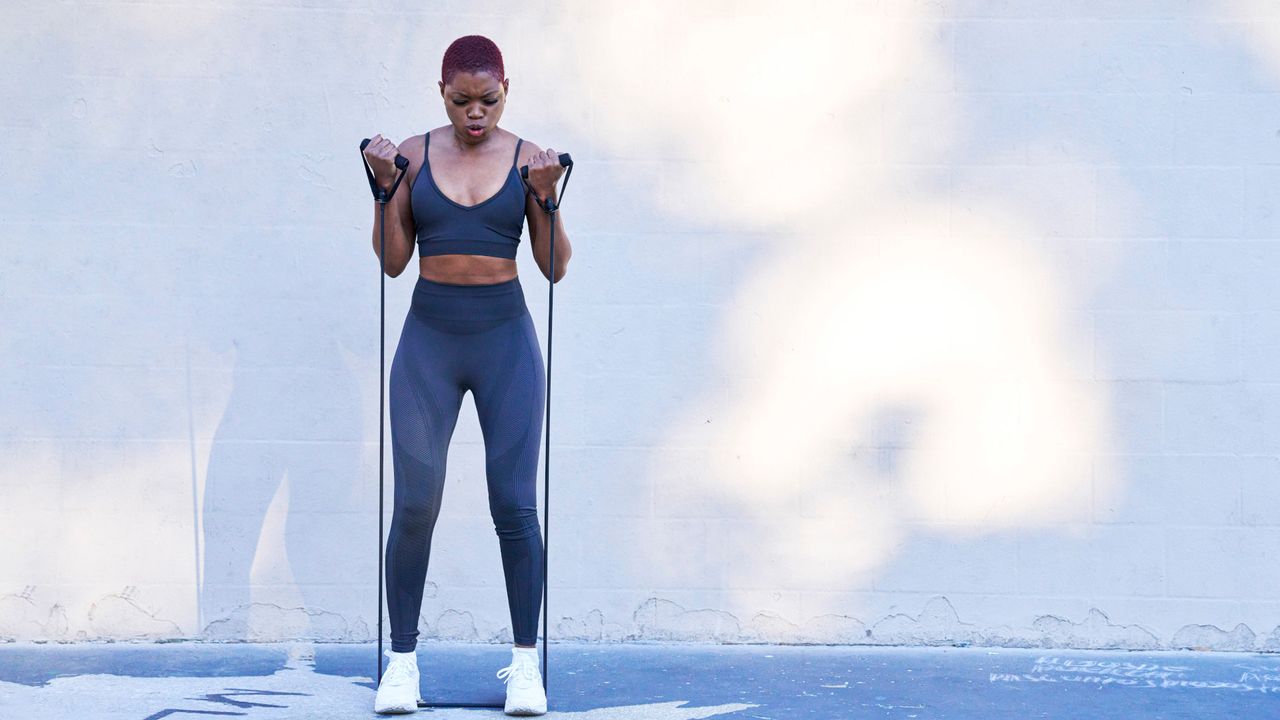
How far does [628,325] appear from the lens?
172 inches

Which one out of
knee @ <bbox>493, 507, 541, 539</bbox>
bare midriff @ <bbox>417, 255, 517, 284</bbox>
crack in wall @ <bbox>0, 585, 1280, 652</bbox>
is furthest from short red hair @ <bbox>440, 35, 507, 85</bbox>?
crack in wall @ <bbox>0, 585, 1280, 652</bbox>

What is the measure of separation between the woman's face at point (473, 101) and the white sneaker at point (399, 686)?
1.38 meters

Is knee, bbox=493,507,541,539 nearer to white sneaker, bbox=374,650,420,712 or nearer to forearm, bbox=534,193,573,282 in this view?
white sneaker, bbox=374,650,420,712

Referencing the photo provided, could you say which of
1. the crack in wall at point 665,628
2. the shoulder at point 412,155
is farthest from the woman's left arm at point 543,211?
the crack in wall at point 665,628

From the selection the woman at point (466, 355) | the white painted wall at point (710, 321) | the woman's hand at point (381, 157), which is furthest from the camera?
the white painted wall at point (710, 321)

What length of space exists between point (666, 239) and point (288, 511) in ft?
5.03

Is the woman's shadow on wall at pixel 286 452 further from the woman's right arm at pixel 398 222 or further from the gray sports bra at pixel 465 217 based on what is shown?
the gray sports bra at pixel 465 217

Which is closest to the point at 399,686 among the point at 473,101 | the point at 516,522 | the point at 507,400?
the point at 516,522

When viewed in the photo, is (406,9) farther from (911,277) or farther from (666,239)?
(911,277)

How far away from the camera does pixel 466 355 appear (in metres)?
3.45

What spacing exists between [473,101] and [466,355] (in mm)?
656

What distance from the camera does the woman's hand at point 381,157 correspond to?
3326 millimetres

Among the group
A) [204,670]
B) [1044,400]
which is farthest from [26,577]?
[1044,400]

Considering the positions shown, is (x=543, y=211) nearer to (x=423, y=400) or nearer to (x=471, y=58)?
(x=471, y=58)
